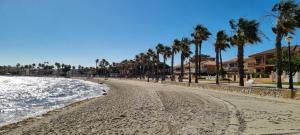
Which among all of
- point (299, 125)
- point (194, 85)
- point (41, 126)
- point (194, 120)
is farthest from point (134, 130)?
point (194, 85)

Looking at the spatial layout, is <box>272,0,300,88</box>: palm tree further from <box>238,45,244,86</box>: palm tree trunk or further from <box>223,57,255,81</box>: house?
<box>223,57,255,81</box>: house

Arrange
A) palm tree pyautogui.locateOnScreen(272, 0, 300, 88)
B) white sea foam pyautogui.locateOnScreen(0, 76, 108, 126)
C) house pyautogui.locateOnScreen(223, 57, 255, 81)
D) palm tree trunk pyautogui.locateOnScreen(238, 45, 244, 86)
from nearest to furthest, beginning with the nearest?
white sea foam pyautogui.locateOnScreen(0, 76, 108, 126) < palm tree pyautogui.locateOnScreen(272, 0, 300, 88) < palm tree trunk pyautogui.locateOnScreen(238, 45, 244, 86) < house pyautogui.locateOnScreen(223, 57, 255, 81)

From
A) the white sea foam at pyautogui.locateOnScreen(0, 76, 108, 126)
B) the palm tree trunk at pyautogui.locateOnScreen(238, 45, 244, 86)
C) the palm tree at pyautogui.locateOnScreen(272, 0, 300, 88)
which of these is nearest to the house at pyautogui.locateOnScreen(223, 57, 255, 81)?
the white sea foam at pyautogui.locateOnScreen(0, 76, 108, 126)

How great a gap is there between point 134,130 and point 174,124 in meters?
2.21

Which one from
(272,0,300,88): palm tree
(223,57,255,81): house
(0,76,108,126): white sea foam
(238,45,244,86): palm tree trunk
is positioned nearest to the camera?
(0,76,108,126): white sea foam

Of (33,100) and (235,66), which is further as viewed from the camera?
(235,66)

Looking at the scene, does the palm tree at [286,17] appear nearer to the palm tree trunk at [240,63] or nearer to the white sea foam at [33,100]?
the palm tree trunk at [240,63]

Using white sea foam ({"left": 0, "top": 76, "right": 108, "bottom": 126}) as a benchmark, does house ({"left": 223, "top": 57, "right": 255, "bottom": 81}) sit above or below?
above

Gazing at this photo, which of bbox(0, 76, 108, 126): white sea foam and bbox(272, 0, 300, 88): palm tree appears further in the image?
bbox(272, 0, 300, 88): palm tree

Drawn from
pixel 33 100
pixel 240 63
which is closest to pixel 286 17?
pixel 240 63

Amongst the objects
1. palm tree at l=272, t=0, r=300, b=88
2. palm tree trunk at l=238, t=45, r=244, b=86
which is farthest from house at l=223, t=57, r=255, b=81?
palm tree at l=272, t=0, r=300, b=88

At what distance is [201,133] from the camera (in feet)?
40.8

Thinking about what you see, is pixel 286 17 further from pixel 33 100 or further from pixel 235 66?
pixel 235 66

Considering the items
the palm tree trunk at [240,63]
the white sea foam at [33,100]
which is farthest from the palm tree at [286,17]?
the white sea foam at [33,100]
